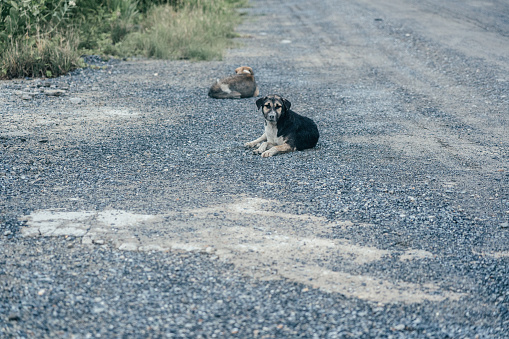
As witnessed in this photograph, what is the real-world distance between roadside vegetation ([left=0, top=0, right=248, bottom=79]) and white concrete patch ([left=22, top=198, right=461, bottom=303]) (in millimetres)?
6766

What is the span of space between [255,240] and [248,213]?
0.55 metres

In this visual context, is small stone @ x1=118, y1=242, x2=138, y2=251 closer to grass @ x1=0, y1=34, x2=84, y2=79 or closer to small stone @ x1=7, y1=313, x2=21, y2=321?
small stone @ x1=7, y1=313, x2=21, y2=321

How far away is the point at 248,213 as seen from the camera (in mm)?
5137

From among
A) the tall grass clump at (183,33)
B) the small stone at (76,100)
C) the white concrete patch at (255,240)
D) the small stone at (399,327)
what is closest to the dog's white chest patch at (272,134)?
the white concrete patch at (255,240)

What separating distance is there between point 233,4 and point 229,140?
50.5 ft

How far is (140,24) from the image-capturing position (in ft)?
49.2

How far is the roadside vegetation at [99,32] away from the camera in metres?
11.0

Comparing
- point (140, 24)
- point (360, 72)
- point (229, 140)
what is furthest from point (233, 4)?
point (229, 140)

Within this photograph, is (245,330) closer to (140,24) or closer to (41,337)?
(41,337)

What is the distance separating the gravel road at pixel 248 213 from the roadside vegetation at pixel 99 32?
73 cm

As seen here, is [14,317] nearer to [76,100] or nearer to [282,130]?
[282,130]

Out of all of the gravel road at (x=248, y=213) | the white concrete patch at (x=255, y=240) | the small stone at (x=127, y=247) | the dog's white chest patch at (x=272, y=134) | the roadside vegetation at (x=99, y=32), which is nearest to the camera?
the gravel road at (x=248, y=213)

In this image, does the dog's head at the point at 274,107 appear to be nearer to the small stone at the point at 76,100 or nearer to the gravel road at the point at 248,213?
the gravel road at the point at 248,213

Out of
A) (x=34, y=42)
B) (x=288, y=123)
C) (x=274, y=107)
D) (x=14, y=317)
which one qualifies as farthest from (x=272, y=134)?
(x=34, y=42)
